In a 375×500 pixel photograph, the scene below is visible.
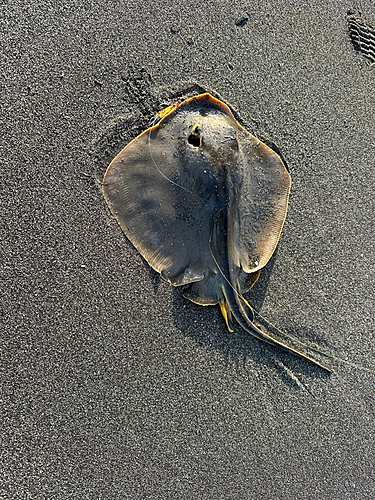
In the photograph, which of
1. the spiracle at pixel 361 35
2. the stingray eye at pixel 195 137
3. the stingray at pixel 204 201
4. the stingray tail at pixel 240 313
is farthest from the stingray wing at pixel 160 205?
the spiracle at pixel 361 35

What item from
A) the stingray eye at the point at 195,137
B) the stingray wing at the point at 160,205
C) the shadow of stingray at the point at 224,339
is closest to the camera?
the stingray eye at the point at 195,137

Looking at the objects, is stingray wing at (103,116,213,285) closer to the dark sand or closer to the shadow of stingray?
the dark sand

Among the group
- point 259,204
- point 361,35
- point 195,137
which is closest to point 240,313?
point 259,204

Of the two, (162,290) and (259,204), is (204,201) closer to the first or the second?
(259,204)

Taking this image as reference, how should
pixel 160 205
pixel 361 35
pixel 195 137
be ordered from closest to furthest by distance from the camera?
pixel 195 137
pixel 160 205
pixel 361 35

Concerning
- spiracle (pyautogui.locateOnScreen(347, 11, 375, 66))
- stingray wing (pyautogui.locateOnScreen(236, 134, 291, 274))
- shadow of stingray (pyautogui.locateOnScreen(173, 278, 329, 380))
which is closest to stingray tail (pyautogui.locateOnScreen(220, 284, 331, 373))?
shadow of stingray (pyautogui.locateOnScreen(173, 278, 329, 380))

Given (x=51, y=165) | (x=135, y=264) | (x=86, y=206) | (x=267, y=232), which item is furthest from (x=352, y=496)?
(x=51, y=165)

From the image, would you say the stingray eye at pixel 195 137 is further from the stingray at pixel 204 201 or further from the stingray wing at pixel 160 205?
the stingray wing at pixel 160 205
